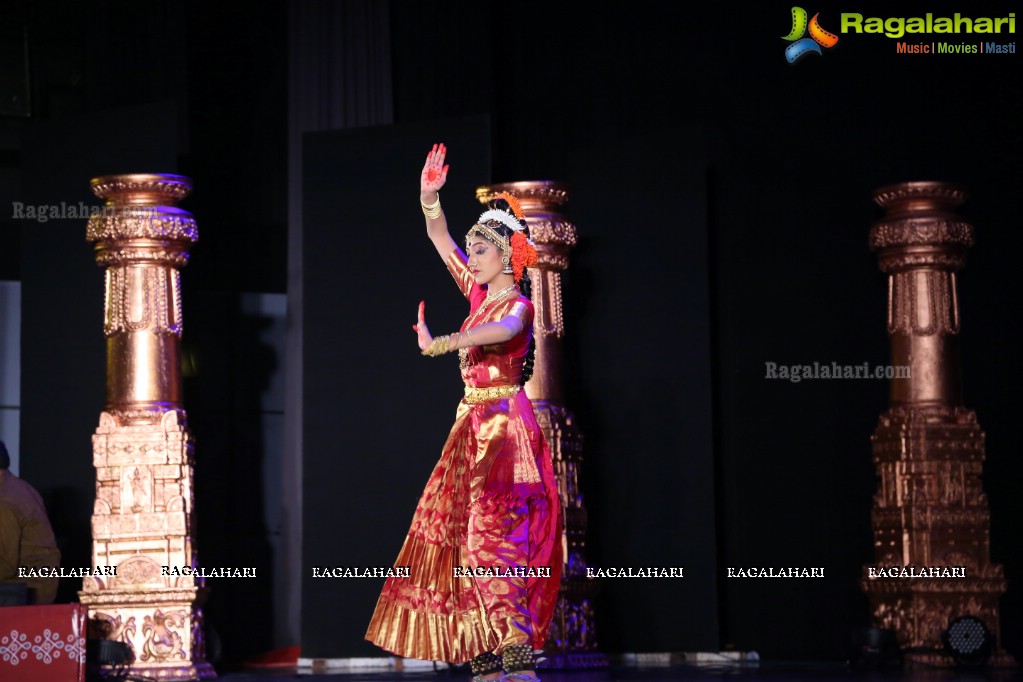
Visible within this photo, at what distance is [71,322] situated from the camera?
7.40 meters

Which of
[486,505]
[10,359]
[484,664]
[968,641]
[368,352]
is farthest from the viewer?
[10,359]

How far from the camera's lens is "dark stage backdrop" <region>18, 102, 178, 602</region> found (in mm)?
7332

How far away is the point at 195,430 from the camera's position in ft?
26.1

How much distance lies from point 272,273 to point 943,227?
349 cm

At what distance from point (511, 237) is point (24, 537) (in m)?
2.70

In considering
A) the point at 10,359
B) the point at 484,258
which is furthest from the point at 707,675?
the point at 10,359

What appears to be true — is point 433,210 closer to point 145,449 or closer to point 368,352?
point 368,352

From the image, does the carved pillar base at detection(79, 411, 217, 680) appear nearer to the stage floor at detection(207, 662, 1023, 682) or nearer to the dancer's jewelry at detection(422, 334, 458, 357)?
the stage floor at detection(207, 662, 1023, 682)

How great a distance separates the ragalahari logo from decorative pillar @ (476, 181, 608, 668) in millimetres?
1497

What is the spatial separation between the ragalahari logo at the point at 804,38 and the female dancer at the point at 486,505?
2.74 m

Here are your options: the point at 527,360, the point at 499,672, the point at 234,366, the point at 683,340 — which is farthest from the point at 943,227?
the point at 234,366

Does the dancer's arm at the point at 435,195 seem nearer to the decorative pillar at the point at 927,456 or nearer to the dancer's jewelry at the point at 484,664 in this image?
the dancer's jewelry at the point at 484,664

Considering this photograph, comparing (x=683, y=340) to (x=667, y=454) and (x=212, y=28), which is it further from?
(x=212, y=28)

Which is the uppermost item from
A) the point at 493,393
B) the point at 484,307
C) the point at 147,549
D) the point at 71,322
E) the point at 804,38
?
the point at 804,38
